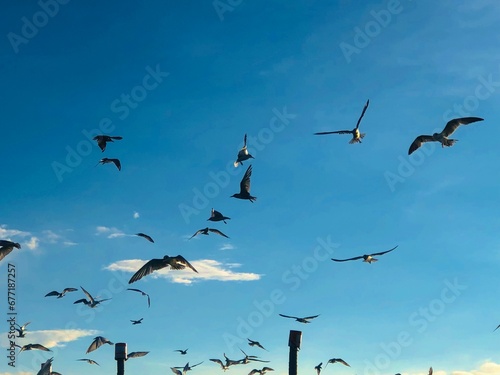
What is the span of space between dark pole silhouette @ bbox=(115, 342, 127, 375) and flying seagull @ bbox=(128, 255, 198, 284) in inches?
103

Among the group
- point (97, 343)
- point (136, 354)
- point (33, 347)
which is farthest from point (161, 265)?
point (33, 347)

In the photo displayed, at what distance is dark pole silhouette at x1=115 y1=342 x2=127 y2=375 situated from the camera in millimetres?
22906

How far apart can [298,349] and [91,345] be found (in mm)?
10987

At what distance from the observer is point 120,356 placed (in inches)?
902

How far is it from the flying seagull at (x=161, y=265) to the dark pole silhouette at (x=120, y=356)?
8.56 feet

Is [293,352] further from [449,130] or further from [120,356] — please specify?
[449,130]

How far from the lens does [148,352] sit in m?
26.0

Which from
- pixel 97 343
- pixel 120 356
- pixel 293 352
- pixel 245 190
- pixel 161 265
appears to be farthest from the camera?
pixel 245 190

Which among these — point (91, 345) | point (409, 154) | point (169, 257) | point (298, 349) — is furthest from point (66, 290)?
point (409, 154)

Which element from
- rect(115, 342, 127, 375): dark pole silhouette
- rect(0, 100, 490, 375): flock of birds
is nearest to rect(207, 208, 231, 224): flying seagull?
rect(0, 100, 490, 375): flock of birds

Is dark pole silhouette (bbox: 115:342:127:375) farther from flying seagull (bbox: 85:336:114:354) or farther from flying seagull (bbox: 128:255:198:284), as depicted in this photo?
flying seagull (bbox: 85:336:114:354)

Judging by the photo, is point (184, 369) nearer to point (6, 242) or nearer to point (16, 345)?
point (16, 345)

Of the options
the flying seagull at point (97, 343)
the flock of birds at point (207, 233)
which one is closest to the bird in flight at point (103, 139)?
the flock of birds at point (207, 233)

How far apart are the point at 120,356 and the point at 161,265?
3715mm
